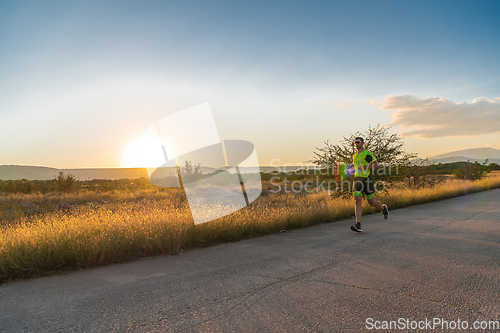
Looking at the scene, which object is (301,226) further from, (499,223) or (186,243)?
(499,223)

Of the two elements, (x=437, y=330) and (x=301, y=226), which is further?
(x=301, y=226)

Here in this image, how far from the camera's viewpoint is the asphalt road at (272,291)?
106 inches

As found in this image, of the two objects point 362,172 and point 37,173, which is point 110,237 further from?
point 37,173

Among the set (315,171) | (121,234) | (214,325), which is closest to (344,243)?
(214,325)

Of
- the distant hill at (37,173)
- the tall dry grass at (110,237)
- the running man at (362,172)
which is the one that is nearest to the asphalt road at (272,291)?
the tall dry grass at (110,237)

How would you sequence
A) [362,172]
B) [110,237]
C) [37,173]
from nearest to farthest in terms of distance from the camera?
[110,237]
[362,172]
[37,173]

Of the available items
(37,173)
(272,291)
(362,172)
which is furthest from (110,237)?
(37,173)

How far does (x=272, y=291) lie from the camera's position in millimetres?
3379

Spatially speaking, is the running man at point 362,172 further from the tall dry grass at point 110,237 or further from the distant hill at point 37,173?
the distant hill at point 37,173

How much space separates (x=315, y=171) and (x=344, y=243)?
8773 millimetres

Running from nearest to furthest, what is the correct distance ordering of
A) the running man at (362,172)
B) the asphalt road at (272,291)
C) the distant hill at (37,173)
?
the asphalt road at (272,291) < the running man at (362,172) < the distant hill at (37,173)

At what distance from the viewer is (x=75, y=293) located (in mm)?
3549

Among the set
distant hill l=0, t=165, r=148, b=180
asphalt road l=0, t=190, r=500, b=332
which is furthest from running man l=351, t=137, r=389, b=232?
distant hill l=0, t=165, r=148, b=180

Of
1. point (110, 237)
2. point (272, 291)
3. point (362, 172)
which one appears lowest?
point (272, 291)
